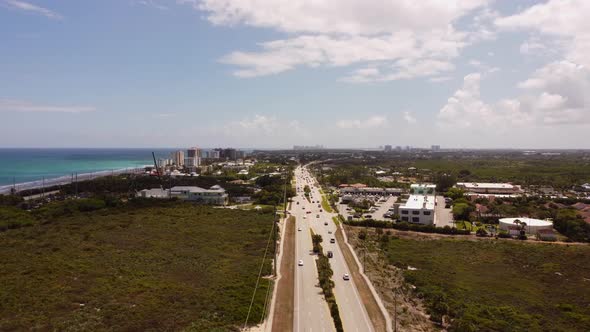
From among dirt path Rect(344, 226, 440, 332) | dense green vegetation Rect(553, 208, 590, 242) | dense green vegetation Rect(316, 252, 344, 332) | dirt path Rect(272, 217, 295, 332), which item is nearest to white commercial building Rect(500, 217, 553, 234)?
dense green vegetation Rect(553, 208, 590, 242)

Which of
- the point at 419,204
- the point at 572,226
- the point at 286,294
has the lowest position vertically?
the point at 286,294

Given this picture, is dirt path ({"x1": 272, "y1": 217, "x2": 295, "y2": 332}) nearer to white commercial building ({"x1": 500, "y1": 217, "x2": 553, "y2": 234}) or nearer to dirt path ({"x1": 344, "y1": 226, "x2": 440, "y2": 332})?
dirt path ({"x1": 344, "y1": 226, "x2": 440, "y2": 332})

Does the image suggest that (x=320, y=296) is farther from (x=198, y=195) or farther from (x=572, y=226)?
(x=198, y=195)

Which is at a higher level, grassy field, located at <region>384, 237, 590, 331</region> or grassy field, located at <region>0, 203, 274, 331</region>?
grassy field, located at <region>0, 203, 274, 331</region>

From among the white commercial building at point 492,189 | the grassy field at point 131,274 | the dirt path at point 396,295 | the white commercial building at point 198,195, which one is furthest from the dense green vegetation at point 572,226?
the white commercial building at point 198,195

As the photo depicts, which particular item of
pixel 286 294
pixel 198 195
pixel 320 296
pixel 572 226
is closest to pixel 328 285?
pixel 320 296
